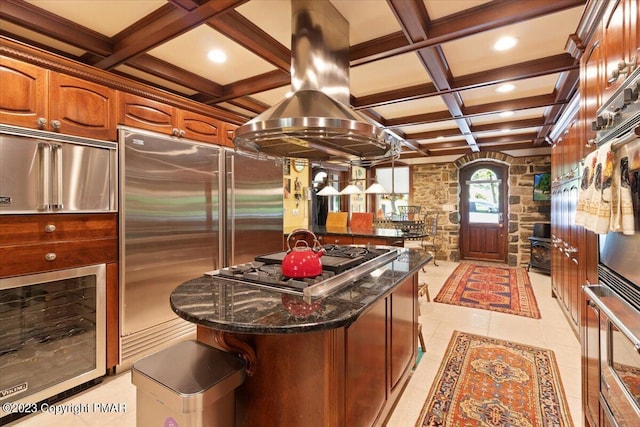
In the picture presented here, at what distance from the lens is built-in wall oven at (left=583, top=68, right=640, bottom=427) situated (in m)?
1.06

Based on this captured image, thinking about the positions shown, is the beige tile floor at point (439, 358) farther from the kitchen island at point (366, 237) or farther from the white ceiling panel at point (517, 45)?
the white ceiling panel at point (517, 45)

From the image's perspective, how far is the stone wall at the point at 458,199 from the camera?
6.57 m

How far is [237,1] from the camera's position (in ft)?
5.69

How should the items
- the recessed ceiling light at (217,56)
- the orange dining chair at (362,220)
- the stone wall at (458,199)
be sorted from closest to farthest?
the recessed ceiling light at (217,56) < the orange dining chair at (362,220) < the stone wall at (458,199)

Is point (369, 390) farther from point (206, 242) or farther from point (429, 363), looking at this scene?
point (206, 242)

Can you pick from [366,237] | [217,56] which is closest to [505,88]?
[366,237]

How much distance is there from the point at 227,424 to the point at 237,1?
2179mm

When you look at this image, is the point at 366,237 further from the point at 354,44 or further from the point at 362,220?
the point at 354,44

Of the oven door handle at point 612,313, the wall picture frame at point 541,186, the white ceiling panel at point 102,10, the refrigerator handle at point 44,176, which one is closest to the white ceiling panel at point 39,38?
the white ceiling panel at point 102,10

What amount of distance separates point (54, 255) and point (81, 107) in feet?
3.43

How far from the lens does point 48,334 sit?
6.81 ft

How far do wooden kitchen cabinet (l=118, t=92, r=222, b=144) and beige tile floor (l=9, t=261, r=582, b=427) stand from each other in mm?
2034

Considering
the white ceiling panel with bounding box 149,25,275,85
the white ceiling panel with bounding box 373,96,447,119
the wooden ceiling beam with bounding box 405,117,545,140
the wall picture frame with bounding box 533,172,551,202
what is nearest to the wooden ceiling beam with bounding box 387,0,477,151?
the white ceiling panel with bounding box 373,96,447,119

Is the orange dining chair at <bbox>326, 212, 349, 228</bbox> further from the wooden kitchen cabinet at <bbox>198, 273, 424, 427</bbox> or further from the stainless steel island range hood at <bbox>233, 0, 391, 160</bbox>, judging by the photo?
the wooden kitchen cabinet at <bbox>198, 273, 424, 427</bbox>
